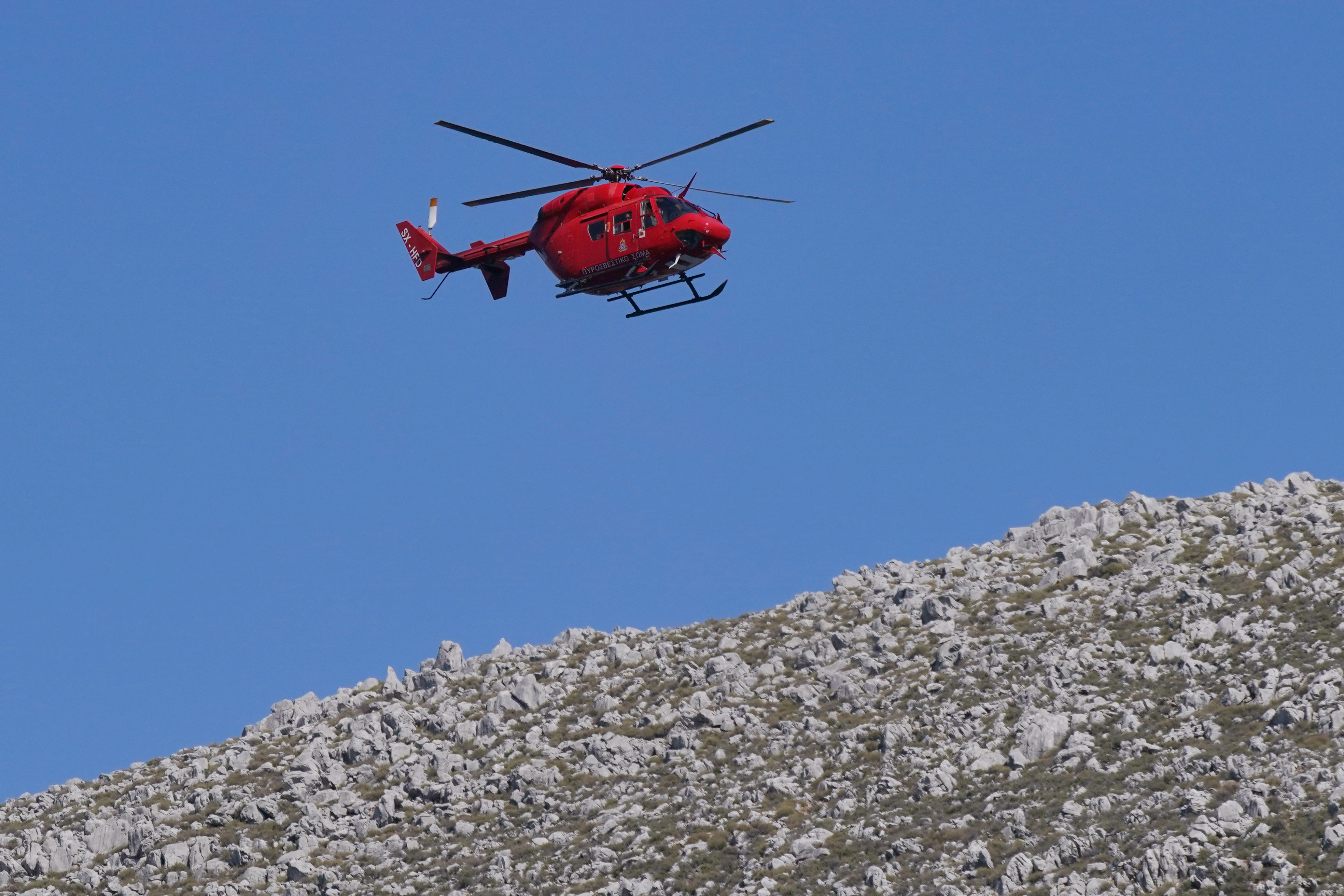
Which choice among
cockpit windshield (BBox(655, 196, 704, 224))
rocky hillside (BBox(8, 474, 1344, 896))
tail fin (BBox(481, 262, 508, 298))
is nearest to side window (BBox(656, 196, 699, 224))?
cockpit windshield (BBox(655, 196, 704, 224))

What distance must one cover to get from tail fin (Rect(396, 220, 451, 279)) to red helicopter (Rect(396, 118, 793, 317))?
5.91m

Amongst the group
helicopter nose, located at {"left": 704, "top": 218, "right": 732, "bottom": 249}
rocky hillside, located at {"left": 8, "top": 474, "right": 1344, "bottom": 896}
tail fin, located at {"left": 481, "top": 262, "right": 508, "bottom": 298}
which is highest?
tail fin, located at {"left": 481, "top": 262, "right": 508, "bottom": 298}

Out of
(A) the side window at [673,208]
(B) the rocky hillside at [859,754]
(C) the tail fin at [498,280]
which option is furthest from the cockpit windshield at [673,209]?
(B) the rocky hillside at [859,754]

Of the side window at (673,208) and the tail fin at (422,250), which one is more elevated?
the tail fin at (422,250)

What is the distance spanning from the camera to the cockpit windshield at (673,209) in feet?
158

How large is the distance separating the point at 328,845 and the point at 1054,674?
75.1ft

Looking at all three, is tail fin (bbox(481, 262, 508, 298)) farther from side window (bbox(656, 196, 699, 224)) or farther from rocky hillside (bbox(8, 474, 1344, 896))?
rocky hillside (bbox(8, 474, 1344, 896))

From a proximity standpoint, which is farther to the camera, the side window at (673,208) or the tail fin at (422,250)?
the tail fin at (422,250)

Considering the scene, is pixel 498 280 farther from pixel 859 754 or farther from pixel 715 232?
pixel 859 754

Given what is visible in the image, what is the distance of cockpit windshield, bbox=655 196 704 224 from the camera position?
4816 cm

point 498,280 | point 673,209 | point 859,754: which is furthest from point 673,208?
point 859,754

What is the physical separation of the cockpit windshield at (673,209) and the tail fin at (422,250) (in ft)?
38.1

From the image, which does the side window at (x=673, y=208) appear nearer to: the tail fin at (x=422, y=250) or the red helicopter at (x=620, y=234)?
the red helicopter at (x=620, y=234)

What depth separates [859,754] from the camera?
5219 cm
